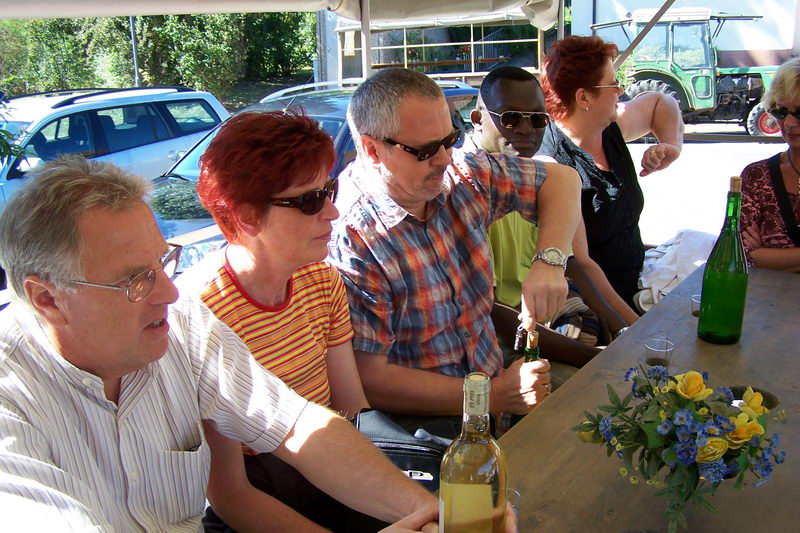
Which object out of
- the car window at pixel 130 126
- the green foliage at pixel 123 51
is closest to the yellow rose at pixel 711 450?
the car window at pixel 130 126

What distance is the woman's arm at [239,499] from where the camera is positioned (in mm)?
1550

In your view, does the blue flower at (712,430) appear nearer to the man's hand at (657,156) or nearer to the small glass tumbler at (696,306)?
the small glass tumbler at (696,306)

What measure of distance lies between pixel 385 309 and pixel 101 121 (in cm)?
635

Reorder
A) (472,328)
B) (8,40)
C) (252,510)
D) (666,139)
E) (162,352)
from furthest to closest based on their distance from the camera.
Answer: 1. (8,40)
2. (666,139)
3. (472,328)
4. (252,510)
5. (162,352)

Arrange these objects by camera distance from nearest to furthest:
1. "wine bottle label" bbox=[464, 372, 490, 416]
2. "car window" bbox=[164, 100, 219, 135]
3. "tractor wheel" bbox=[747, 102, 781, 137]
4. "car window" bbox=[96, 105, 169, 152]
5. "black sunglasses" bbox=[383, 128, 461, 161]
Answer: "wine bottle label" bbox=[464, 372, 490, 416]
"black sunglasses" bbox=[383, 128, 461, 161]
"car window" bbox=[96, 105, 169, 152]
"car window" bbox=[164, 100, 219, 135]
"tractor wheel" bbox=[747, 102, 781, 137]

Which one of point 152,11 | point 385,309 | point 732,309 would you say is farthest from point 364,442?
point 152,11

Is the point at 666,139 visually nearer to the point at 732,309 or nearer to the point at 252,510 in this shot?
the point at 732,309

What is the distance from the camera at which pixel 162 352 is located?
1.32m

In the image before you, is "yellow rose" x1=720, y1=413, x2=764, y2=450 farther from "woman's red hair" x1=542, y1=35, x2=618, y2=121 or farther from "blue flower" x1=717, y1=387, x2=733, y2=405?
"woman's red hair" x1=542, y1=35, x2=618, y2=121

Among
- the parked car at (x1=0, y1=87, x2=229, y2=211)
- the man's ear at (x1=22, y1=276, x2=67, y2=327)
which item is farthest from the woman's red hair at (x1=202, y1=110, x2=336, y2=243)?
the parked car at (x1=0, y1=87, x2=229, y2=211)

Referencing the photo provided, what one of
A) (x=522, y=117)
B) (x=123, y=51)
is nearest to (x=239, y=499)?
(x=522, y=117)

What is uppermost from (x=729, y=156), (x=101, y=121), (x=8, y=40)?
(x=8, y=40)

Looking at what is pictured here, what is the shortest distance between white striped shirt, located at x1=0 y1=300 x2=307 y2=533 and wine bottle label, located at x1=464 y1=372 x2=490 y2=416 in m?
0.58

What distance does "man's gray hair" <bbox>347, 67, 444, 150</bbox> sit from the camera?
2.07 meters
